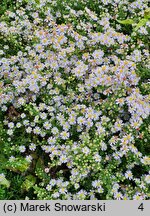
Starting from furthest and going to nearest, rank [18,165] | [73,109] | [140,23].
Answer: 1. [140,23]
2. [73,109]
3. [18,165]

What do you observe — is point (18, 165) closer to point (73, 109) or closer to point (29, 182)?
point (29, 182)


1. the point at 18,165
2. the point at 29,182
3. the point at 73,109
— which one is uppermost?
the point at 73,109

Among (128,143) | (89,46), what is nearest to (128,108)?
(128,143)

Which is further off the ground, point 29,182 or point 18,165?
point 18,165

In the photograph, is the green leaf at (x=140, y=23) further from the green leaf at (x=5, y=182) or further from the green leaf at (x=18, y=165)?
the green leaf at (x=5, y=182)

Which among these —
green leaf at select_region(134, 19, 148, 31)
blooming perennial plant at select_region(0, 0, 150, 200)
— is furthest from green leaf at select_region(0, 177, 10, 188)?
green leaf at select_region(134, 19, 148, 31)

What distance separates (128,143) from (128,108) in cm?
30

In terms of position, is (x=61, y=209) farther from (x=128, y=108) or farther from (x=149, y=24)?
(x=149, y=24)

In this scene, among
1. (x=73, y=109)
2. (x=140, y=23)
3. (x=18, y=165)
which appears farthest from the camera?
(x=140, y=23)

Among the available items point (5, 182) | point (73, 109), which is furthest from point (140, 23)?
point (5, 182)

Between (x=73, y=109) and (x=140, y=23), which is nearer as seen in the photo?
(x=73, y=109)

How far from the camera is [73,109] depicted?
3371 millimetres

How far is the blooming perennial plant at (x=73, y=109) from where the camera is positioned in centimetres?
314

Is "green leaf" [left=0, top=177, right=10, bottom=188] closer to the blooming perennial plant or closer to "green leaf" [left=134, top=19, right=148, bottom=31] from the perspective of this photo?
the blooming perennial plant
